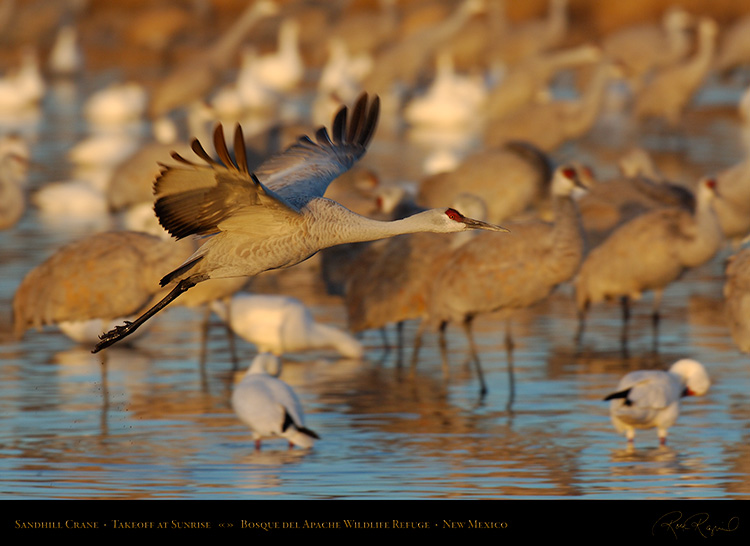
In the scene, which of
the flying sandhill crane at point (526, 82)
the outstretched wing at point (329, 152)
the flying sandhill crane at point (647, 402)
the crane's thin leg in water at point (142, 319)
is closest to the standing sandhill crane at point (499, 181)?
the outstretched wing at point (329, 152)

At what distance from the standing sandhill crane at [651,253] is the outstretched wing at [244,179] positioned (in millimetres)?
3156

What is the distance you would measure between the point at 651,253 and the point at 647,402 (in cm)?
332

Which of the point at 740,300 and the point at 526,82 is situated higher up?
the point at 526,82

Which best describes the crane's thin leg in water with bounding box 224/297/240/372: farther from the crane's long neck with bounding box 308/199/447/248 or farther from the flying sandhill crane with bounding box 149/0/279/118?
the flying sandhill crane with bounding box 149/0/279/118

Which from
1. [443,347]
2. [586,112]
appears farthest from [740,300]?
[586,112]

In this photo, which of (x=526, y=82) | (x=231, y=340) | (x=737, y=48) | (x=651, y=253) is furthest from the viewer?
(x=737, y=48)

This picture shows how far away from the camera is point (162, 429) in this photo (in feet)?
30.6

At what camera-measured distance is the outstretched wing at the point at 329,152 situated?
907 centimetres

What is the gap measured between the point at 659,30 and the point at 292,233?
23.0m

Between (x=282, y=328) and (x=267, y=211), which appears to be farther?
(x=282, y=328)

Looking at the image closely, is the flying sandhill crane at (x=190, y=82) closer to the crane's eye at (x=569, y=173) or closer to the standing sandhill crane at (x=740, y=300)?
the crane's eye at (x=569, y=173)

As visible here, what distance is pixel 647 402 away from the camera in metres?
8.55

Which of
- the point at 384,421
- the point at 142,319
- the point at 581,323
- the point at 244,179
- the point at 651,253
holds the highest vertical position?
the point at 244,179

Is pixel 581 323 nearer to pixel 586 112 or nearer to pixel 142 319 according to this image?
pixel 142 319
